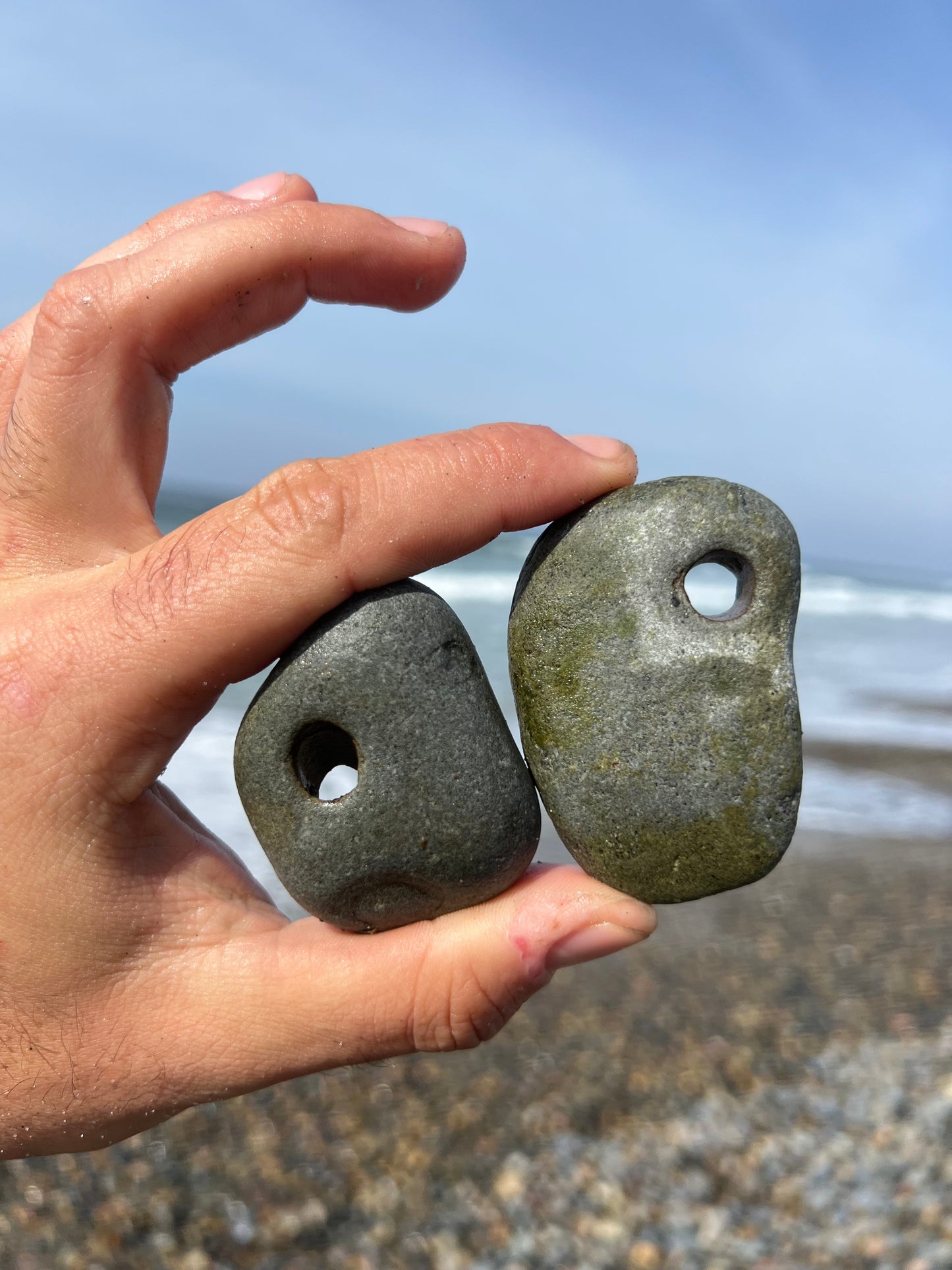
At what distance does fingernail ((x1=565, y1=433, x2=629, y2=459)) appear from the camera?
2.16m

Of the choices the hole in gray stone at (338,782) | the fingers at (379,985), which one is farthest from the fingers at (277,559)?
the hole in gray stone at (338,782)

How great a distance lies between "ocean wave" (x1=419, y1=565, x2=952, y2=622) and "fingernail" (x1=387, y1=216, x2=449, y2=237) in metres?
9.20

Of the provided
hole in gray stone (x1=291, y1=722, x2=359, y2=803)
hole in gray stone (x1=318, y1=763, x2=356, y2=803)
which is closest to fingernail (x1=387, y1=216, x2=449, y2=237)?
hole in gray stone (x1=291, y1=722, x2=359, y2=803)

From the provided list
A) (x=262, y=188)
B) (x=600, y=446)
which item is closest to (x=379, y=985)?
(x=600, y=446)

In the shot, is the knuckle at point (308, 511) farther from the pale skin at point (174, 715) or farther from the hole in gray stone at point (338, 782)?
the hole in gray stone at point (338, 782)

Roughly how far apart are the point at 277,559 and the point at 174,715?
1.20ft

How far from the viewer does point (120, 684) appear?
183 centimetres

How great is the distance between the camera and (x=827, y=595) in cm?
2381

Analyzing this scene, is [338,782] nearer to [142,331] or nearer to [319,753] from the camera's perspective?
[319,753]

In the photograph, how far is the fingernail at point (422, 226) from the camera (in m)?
2.47

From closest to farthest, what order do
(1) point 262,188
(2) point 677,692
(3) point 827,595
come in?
1. (2) point 677,692
2. (1) point 262,188
3. (3) point 827,595

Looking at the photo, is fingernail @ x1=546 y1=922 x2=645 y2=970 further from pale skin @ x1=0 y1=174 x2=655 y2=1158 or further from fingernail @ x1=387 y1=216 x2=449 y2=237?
fingernail @ x1=387 y1=216 x2=449 y2=237

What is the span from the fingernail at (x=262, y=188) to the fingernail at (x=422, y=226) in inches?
13.3

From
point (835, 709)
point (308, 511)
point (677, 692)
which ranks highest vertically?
point (308, 511)
